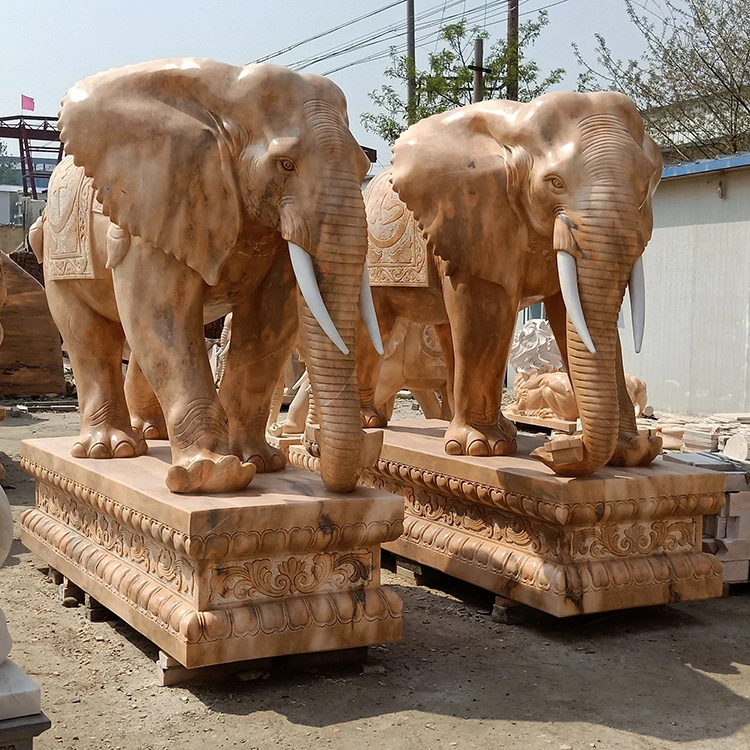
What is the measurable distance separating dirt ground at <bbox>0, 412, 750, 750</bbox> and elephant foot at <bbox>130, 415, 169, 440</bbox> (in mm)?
882

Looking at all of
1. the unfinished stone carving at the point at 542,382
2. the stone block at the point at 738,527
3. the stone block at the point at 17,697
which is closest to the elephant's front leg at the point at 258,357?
the stone block at the point at 17,697

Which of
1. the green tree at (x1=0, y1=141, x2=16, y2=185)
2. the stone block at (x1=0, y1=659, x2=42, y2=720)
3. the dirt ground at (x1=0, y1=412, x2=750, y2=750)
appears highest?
the green tree at (x1=0, y1=141, x2=16, y2=185)

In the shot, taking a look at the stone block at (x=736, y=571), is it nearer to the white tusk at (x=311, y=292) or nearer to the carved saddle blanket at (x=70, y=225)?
the white tusk at (x=311, y=292)

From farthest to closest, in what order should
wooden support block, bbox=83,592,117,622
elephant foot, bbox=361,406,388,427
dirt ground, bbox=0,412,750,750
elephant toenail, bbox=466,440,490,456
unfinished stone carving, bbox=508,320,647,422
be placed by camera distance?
unfinished stone carving, bbox=508,320,647,422
elephant foot, bbox=361,406,388,427
elephant toenail, bbox=466,440,490,456
wooden support block, bbox=83,592,117,622
dirt ground, bbox=0,412,750,750

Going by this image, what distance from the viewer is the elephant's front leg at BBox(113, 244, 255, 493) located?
12.7 feet

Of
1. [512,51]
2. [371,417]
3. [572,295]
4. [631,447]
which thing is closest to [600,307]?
[572,295]

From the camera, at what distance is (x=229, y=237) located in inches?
152

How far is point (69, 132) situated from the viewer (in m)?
3.98

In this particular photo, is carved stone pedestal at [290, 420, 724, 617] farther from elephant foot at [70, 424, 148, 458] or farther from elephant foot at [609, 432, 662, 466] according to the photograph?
elephant foot at [70, 424, 148, 458]

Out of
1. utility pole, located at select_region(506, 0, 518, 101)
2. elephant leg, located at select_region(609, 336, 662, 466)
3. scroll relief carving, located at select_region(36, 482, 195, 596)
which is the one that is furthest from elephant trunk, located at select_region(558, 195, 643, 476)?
utility pole, located at select_region(506, 0, 518, 101)

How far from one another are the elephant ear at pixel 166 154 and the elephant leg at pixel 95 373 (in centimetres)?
85

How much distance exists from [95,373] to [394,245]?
160cm

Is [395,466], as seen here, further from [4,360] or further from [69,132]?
[4,360]

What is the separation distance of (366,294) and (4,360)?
1083 cm
